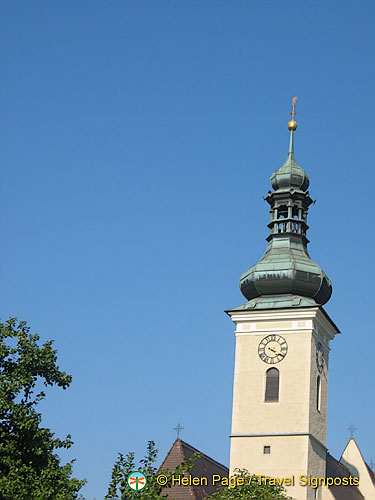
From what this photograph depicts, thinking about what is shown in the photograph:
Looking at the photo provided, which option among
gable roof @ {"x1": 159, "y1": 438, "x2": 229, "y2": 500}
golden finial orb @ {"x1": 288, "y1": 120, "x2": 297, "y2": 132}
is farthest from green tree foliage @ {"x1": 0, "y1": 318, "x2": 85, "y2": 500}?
golden finial orb @ {"x1": 288, "y1": 120, "x2": 297, "y2": 132}

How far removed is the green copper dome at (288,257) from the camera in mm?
39938

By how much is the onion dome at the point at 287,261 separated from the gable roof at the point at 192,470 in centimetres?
600

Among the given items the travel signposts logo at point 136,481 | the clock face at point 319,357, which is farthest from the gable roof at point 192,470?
the travel signposts logo at point 136,481

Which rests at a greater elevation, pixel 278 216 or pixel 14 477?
pixel 278 216

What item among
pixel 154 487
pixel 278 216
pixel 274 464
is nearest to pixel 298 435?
pixel 274 464

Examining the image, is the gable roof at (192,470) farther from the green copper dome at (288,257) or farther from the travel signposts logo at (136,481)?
the travel signposts logo at (136,481)

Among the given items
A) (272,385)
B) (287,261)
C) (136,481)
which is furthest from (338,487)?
(136,481)

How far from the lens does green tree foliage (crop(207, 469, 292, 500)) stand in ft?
105

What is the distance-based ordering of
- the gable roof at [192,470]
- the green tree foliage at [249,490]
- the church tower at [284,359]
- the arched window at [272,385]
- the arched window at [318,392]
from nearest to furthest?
the green tree foliage at [249,490] → the gable roof at [192,470] → the church tower at [284,359] → the arched window at [272,385] → the arched window at [318,392]

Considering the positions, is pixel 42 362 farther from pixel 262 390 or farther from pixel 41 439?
pixel 262 390

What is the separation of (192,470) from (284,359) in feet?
17.5

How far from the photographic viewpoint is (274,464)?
121 ft

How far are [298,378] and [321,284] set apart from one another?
4.24 m

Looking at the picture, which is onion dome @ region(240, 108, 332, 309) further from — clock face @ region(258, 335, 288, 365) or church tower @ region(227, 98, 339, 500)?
clock face @ region(258, 335, 288, 365)
